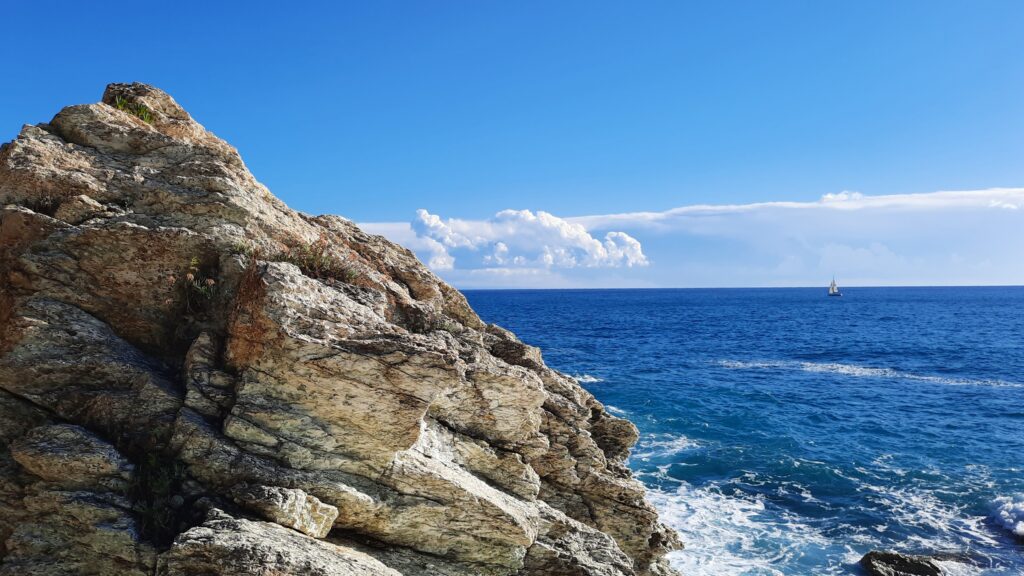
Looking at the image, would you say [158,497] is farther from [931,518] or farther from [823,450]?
[823,450]

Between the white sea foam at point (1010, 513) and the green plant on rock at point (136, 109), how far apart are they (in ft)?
111

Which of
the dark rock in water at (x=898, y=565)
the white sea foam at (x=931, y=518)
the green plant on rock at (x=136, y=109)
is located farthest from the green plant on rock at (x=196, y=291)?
the white sea foam at (x=931, y=518)

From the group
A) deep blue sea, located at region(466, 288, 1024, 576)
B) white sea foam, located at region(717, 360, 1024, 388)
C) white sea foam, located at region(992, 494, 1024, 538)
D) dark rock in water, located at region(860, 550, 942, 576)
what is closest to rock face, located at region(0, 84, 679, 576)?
deep blue sea, located at region(466, 288, 1024, 576)

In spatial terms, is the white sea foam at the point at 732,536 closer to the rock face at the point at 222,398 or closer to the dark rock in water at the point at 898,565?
the dark rock in water at the point at 898,565

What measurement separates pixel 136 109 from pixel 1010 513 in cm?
3525

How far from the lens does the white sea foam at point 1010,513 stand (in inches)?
984

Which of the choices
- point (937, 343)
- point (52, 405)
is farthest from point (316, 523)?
point (937, 343)

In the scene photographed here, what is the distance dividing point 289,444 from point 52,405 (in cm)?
423

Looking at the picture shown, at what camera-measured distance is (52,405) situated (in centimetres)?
1059

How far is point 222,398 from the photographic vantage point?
34.9 feet

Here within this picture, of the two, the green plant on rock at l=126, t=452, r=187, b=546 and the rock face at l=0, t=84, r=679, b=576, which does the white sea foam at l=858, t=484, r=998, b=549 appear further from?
the green plant on rock at l=126, t=452, r=187, b=546

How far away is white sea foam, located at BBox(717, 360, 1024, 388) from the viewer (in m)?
56.0

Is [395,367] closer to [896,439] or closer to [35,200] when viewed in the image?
[35,200]

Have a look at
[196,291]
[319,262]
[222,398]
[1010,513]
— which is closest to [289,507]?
[222,398]
